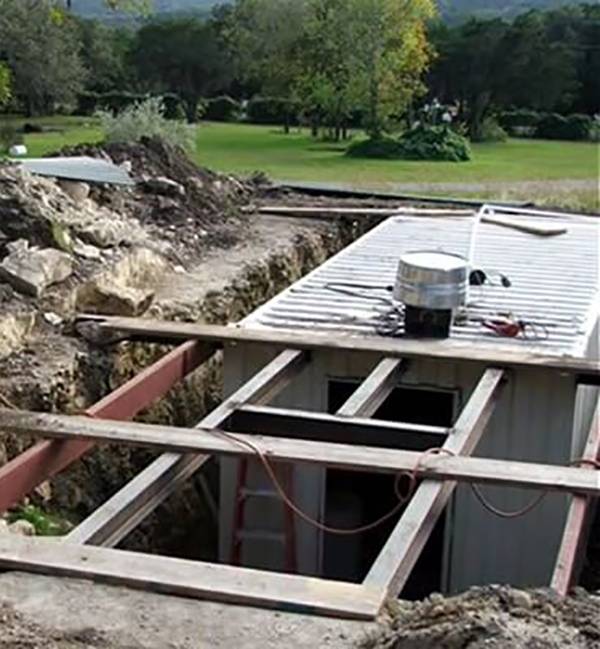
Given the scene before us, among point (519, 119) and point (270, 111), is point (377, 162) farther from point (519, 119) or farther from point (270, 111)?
point (270, 111)

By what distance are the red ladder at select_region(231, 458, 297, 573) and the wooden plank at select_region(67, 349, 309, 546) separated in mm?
786

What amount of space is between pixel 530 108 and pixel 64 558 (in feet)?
164

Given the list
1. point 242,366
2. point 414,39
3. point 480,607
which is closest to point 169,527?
point 242,366

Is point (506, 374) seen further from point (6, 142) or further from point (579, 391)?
point (6, 142)

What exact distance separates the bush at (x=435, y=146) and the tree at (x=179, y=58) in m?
16.2

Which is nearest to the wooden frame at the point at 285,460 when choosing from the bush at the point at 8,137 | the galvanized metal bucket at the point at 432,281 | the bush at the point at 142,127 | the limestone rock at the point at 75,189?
the galvanized metal bucket at the point at 432,281

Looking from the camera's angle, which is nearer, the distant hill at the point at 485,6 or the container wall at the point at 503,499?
the container wall at the point at 503,499

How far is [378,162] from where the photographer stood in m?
39.7

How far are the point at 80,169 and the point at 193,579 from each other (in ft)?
32.7

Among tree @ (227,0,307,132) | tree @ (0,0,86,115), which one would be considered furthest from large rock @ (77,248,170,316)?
tree @ (227,0,307,132)

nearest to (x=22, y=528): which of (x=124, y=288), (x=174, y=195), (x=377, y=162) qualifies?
(x=124, y=288)

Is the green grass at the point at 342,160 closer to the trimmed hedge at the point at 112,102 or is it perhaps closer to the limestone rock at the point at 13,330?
the trimmed hedge at the point at 112,102

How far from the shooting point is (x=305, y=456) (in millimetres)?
6969

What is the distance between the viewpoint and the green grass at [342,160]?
1313 inches
